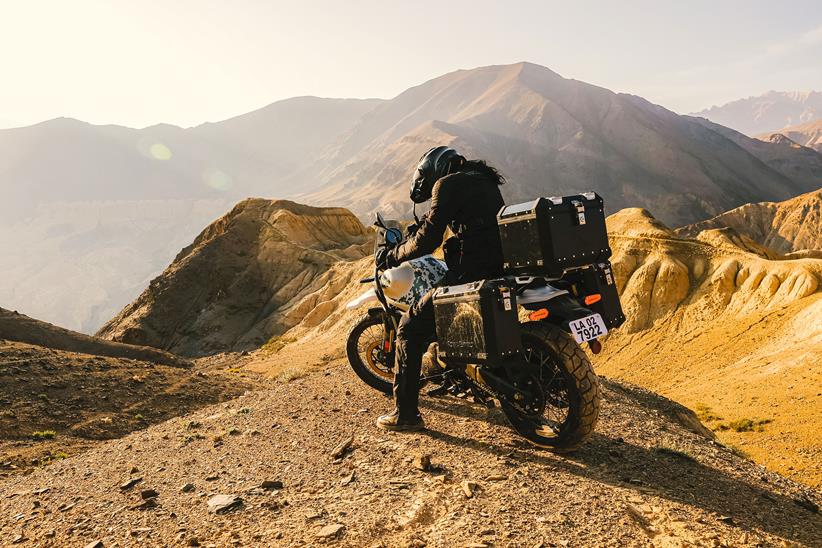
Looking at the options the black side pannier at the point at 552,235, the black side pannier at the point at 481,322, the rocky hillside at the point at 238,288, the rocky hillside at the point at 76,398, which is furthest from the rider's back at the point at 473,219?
the rocky hillside at the point at 238,288

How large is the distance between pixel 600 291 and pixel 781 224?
10624 cm

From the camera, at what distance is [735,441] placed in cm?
1933

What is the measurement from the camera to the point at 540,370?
5.41 metres

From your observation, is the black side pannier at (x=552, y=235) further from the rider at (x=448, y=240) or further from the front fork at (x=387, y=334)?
the front fork at (x=387, y=334)

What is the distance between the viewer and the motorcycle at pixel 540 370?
5145mm

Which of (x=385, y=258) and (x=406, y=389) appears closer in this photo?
(x=406, y=389)

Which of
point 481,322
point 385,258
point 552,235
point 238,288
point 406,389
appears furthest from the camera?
point 238,288

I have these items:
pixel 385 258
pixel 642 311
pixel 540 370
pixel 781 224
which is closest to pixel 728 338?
pixel 642 311

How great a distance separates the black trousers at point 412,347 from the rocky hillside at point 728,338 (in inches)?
624

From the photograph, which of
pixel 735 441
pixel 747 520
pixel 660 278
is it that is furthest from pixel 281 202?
pixel 747 520

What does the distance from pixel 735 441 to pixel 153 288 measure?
152 ft

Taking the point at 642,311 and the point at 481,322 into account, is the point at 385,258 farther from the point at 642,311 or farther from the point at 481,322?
the point at 642,311

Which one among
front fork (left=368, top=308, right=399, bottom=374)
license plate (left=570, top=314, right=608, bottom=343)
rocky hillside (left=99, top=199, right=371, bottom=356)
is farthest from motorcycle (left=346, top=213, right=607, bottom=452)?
rocky hillside (left=99, top=199, right=371, bottom=356)

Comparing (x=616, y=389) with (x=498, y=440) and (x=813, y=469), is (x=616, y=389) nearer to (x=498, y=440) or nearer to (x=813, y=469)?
(x=498, y=440)
